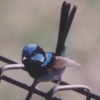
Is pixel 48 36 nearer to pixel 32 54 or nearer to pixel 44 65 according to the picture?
pixel 44 65

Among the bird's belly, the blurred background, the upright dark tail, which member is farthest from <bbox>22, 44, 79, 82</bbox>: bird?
→ the blurred background

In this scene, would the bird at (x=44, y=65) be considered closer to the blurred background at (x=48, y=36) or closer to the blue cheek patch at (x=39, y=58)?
the blue cheek patch at (x=39, y=58)

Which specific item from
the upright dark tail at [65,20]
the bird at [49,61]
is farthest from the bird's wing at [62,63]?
the upright dark tail at [65,20]

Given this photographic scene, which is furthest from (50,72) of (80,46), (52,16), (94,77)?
(52,16)

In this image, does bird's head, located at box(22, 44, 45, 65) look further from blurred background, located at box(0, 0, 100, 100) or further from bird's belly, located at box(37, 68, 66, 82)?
blurred background, located at box(0, 0, 100, 100)

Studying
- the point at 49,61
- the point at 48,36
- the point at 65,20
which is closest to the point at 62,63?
the point at 49,61

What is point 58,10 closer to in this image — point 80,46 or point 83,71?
point 80,46
